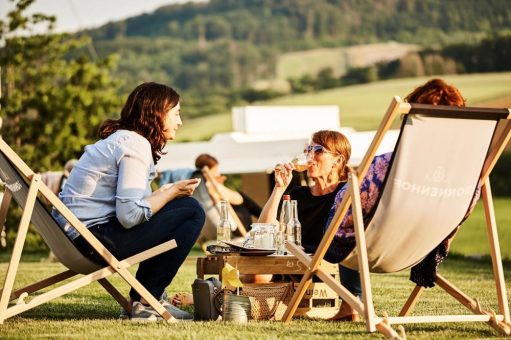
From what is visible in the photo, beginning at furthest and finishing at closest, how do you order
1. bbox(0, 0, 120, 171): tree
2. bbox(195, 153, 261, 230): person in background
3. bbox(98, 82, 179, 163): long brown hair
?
bbox(0, 0, 120, 171): tree
bbox(195, 153, 261, 230): person in background
bbox(98, 82, 179, 163): long brown hair

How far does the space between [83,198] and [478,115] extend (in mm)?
1788

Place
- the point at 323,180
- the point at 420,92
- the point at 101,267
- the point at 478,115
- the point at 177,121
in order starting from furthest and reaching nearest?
1. the point at 323,180
2. the point at 177,121
3. the point at 101,267
4. the point at 420,92
5. the point at 478,115

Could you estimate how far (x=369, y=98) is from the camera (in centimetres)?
5603

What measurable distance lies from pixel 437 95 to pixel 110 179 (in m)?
1.49

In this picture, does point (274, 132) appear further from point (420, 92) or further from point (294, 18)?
point (294, 18)

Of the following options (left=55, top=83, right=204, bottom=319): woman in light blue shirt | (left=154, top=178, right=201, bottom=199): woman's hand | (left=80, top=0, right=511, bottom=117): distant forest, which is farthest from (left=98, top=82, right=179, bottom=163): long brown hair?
(left=80, top=0, right=511, bottom=117): distant forest

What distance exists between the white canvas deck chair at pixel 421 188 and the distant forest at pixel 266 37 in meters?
53.7

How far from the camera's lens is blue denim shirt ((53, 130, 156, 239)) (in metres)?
4.54

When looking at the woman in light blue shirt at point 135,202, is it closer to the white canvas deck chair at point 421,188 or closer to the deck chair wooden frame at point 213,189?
the white canvas deck chair at point 421,188

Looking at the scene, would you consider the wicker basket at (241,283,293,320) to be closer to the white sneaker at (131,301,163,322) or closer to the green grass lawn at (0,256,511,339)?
the green grass lawn at (0,256,511,339)

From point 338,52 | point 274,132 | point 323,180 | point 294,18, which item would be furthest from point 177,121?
point 294,18

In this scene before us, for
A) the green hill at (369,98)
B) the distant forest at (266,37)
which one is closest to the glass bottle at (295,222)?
the green hill at (369,98)

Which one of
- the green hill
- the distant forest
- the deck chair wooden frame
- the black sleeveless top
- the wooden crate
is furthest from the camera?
the distant forest

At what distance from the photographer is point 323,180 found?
530 centimetres
